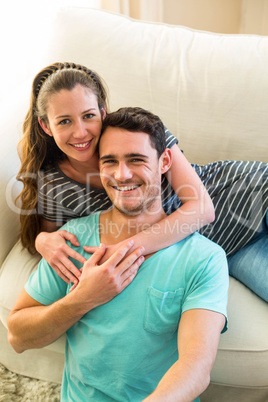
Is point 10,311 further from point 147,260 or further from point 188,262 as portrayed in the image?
point 188,262

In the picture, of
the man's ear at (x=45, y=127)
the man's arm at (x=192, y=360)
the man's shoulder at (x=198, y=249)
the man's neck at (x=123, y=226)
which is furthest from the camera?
the man's ear at (x=45, y=127)

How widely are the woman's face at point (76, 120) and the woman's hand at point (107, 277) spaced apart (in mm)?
344

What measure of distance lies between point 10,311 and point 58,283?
21 cm

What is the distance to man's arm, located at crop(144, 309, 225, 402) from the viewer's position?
3.32ft

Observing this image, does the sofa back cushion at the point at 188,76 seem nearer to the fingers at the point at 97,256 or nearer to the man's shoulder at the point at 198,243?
the man's shoulder at the point at 198,243

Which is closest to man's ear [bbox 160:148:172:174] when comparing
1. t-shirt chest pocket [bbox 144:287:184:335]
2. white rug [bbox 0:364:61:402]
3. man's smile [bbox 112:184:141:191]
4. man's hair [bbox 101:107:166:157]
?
man's hair [bbox 101:107:166:157]

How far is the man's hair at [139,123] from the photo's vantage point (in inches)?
52.1

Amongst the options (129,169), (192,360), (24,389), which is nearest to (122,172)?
(129,169)

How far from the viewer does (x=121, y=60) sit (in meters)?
1.78

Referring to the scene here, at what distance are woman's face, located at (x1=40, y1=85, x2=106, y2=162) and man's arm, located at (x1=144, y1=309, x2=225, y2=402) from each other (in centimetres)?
58

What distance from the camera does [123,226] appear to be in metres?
1.35

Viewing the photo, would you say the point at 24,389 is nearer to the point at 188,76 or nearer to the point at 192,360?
the point at 192,360

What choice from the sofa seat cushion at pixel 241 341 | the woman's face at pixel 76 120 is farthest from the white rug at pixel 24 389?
the woman's face at pixel 76 120

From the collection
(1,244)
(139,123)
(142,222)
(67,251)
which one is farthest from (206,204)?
(1,244)
